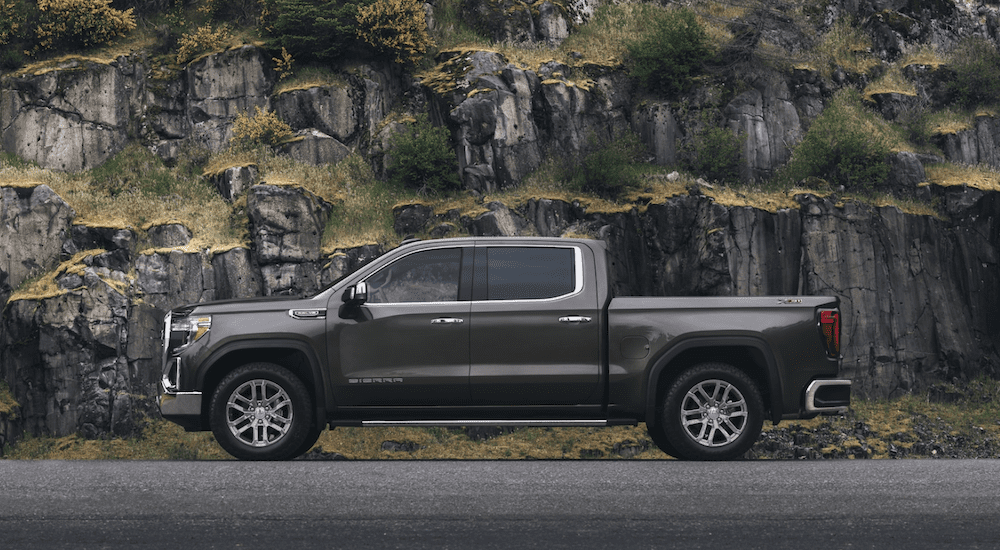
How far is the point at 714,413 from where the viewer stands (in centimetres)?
836

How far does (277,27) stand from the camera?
2858 cm

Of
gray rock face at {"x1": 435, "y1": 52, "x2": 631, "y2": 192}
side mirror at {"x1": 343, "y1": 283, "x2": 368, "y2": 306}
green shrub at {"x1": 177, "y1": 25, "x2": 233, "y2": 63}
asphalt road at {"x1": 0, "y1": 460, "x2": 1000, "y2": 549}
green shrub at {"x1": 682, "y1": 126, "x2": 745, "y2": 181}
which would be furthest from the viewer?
green shrub at {"x1": 177, "y1": 25, "x2": 233, "y2": 63}

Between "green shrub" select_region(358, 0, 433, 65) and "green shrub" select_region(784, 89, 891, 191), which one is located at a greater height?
"green shrub" select_region(358, 0, 433, 65)

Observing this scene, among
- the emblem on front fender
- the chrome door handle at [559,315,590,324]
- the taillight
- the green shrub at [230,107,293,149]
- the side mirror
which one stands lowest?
the emblem on front fender

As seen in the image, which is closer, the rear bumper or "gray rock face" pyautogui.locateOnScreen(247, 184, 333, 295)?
the rear bumper

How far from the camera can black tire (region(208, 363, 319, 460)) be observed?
8438 millimetres

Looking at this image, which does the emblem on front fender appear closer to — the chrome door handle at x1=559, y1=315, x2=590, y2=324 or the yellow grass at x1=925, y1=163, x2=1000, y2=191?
the chrome door handle at x1=559, y1=315, x2=590, y2=324

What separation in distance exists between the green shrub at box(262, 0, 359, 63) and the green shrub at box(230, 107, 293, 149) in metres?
2.80

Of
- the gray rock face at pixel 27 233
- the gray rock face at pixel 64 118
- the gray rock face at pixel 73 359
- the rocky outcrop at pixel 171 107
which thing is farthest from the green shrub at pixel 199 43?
the gray rock face at pixel 73 359

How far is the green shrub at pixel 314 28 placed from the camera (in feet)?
93.0

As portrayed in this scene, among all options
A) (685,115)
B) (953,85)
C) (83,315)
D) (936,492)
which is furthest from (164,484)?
→ (953,85)

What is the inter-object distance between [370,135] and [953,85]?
67.2 ft

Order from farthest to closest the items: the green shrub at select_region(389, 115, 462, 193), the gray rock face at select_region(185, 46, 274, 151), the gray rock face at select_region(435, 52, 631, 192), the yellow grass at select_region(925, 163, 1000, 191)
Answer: the gray rock face at select_region(185, 46, 274, 151), the yellow grass at select_region(925, 163, 1000, 191), the gray rock face at select_region(435, 52, 631, 192), the green shrub at select_region(389, 115, 462, 193)

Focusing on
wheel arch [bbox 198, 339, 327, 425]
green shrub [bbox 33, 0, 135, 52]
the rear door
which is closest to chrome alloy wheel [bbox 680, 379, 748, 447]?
the rear door
